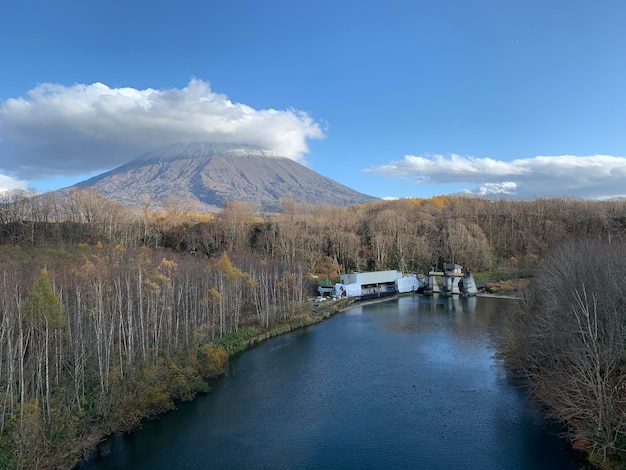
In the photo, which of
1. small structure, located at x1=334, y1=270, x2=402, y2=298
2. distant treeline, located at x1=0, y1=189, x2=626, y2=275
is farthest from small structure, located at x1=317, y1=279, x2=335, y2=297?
distant treeline, located at x1=0, y1=189, x2=626, y2=275

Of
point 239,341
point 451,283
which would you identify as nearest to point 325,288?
point 451,283

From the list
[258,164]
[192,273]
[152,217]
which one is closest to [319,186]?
[258,164]

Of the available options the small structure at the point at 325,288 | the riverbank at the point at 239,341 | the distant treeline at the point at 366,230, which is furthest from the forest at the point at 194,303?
the small structure at the point at 325,288

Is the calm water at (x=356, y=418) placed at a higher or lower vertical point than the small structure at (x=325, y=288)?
lower

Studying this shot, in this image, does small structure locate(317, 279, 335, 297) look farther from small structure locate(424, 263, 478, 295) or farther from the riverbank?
small structure locate(424, 263, 478, 295)

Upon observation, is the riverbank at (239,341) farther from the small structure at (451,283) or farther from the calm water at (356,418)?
the small structure at (451,283)
